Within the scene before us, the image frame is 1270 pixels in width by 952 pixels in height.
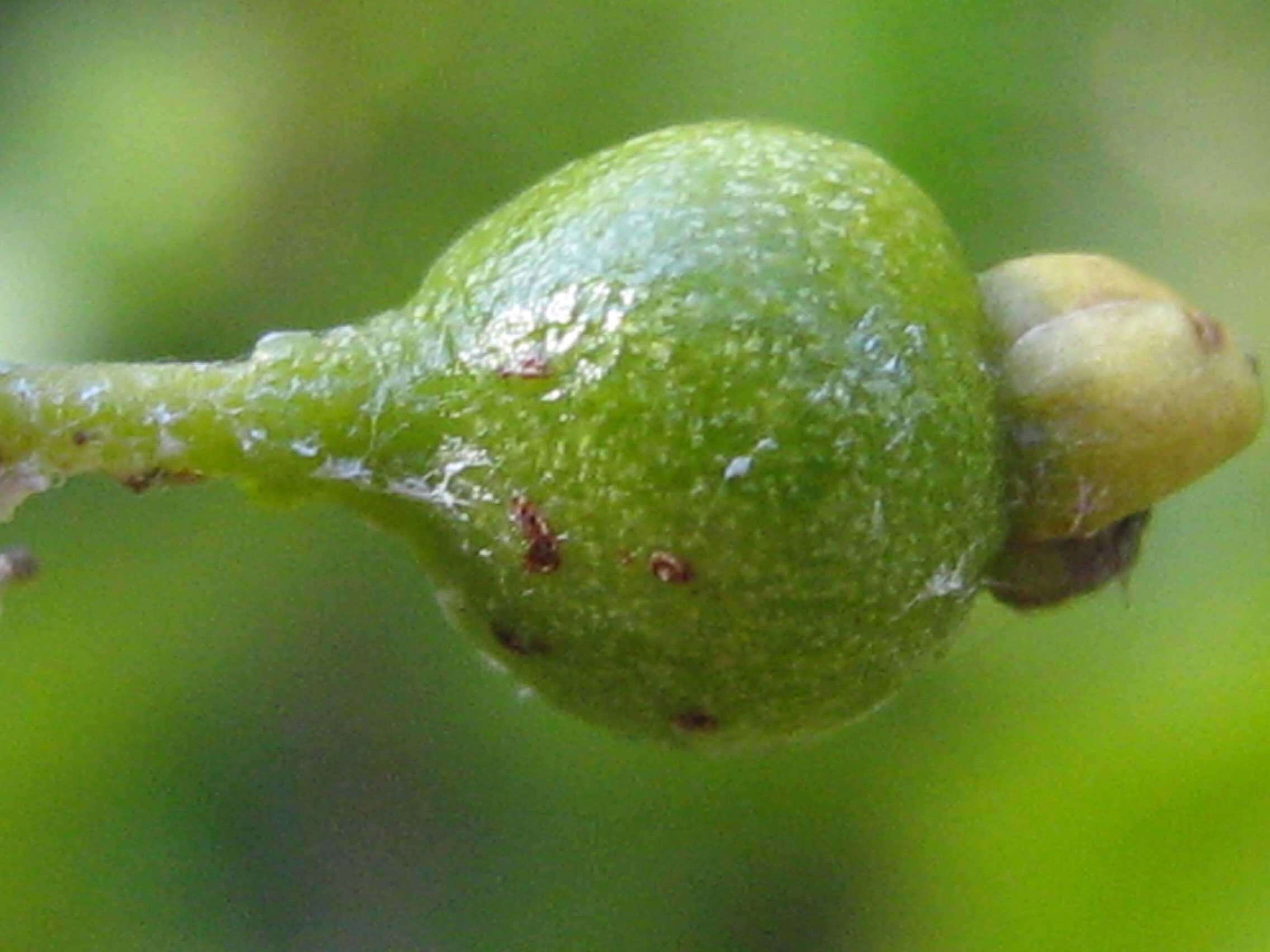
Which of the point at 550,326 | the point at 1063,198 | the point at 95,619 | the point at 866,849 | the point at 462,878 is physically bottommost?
the point at 462,878

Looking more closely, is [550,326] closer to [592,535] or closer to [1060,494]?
[592,535]

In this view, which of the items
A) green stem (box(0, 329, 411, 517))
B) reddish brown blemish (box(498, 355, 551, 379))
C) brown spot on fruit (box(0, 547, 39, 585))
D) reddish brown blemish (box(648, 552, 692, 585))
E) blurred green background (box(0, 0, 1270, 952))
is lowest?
blurred green background (box(0, 0, 1270, 952))

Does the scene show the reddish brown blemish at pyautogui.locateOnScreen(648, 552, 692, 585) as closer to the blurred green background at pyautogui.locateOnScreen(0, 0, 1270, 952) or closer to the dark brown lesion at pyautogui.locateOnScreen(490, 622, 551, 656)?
the dark brown lesion at pyautogui.locateOnScreen(490, 622, 551, 656)

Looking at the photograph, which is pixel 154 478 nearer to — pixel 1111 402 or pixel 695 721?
pixel 695 721

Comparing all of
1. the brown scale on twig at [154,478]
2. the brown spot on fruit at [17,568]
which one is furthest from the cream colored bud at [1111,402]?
the brown spot on fruit at [17,568]

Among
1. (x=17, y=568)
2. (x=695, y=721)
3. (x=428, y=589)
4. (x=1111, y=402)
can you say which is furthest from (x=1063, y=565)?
(x=428, y=589)

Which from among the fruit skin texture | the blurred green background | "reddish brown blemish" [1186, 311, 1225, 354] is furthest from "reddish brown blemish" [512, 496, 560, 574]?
the blurred green background

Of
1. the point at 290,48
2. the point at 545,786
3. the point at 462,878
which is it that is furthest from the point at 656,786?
the point at 290,48

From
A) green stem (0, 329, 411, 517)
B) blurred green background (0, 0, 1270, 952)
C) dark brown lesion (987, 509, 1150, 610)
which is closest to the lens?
green stem (0, 329, 411, 517)
